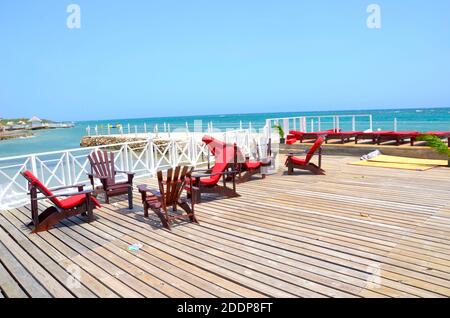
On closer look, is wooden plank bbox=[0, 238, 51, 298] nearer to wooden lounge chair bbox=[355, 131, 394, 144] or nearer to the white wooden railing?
the white wooden railing

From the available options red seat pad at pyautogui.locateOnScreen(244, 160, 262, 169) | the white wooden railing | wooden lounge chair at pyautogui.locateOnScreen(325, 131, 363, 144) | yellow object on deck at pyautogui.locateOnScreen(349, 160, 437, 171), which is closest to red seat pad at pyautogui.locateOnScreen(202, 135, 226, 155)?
red seat pad at pyautogui.locateOnScreen(244, 160, 262, 169)

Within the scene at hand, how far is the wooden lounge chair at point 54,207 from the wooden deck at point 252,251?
151 millimetres

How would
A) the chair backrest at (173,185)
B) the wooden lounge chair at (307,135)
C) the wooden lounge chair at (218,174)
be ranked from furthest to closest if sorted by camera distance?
the wooden lounge chair at (307,135), the wooden lounge chair at (218,174), the chair backrest at (173,185)

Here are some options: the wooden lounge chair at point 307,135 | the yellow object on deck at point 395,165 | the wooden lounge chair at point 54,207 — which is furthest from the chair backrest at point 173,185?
the wooden lounge chair at point 307,135

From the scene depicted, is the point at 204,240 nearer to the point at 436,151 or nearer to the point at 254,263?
the point at 254,263

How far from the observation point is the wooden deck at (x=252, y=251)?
2.71 meters

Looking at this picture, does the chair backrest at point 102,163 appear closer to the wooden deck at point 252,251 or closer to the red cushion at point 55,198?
the wooden deck at point 252,251

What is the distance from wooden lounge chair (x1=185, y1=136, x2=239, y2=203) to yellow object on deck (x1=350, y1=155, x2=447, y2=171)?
13.7 ft

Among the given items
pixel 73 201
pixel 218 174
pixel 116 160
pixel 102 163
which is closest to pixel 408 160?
pixel 218 174

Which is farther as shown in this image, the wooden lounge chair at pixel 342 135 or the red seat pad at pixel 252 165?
the wooden lounge chair at pixel 342 135

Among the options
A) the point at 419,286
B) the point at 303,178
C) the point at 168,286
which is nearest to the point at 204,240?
the point at 168,286

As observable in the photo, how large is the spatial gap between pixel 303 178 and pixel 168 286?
486 cm

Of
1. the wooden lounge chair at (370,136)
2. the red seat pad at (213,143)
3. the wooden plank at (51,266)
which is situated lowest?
the wooden plank at (51,266)

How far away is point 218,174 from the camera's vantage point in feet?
18.1
